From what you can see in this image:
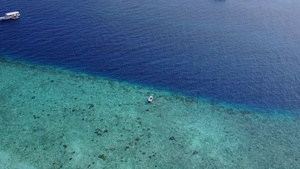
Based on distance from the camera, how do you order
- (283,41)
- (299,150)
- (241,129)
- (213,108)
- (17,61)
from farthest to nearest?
(283,41) < (17,61) < (213,108) < (241,129) < (299,150)

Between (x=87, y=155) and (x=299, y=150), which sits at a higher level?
(x=87, y=155)

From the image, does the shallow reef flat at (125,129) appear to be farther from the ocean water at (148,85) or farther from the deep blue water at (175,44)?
the deep blue water at (175,44)

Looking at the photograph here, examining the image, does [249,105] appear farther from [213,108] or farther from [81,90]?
[81,90]

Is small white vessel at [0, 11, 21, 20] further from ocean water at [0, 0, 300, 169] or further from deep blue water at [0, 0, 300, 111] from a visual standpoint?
ocean water at [0, 0, 300, 169]

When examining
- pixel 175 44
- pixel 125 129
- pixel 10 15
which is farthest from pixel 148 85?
pixel 10 15

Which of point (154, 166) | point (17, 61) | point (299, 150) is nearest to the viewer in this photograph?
point (154, 166)

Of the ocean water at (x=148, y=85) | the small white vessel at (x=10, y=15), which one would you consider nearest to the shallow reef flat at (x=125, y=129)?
the ocean water at (x=148, y=85)

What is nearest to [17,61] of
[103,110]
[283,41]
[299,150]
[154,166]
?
[103,110]
